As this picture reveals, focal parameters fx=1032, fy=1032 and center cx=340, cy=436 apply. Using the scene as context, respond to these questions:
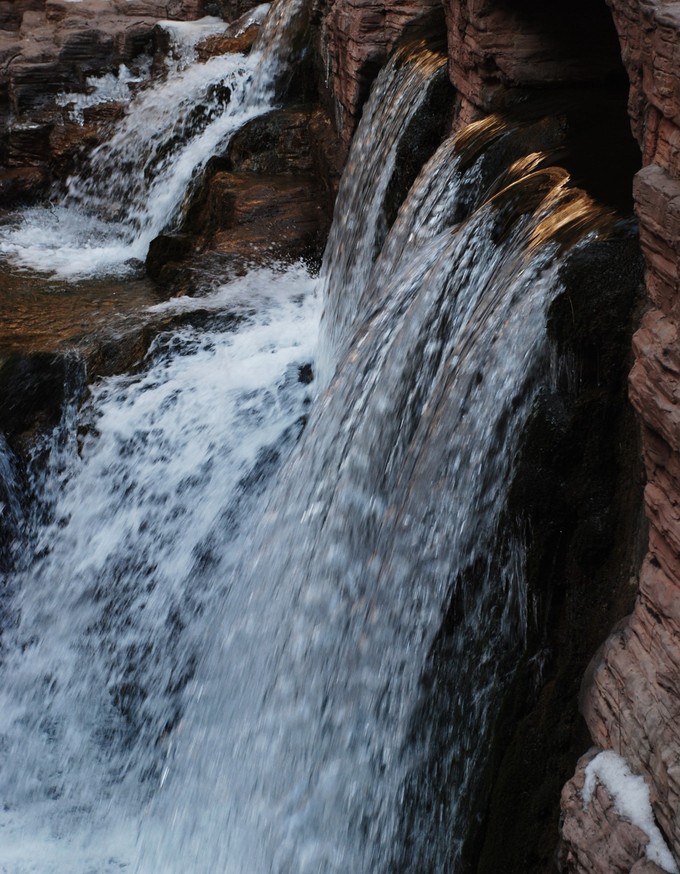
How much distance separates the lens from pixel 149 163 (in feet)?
27.9

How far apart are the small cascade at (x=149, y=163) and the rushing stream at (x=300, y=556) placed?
86.4 inches

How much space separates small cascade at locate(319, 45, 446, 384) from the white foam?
9.94ft

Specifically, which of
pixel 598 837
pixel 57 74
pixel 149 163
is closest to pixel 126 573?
pixel 598 837

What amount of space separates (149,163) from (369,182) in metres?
3.24

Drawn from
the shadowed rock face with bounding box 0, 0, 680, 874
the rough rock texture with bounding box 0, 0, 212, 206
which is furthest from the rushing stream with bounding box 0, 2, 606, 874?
the rough rock texture with bounding box 0, 0, 212, 206

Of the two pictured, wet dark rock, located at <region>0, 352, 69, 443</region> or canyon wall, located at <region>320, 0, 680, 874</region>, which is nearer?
canyon wall, located at <region>320, 0, 680, 874</region>

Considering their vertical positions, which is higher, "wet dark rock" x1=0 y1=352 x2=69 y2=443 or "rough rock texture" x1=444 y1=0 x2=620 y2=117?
"rough rock texture" x1=444 y1=0 x2=620 y2=117

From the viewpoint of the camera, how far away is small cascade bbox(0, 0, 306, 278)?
8.00 meters

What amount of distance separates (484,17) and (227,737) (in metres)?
3.43

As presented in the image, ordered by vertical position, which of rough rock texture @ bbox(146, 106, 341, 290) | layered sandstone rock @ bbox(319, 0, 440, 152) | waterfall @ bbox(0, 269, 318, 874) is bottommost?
waterfall @ bbox(0, 269, 318, 874)

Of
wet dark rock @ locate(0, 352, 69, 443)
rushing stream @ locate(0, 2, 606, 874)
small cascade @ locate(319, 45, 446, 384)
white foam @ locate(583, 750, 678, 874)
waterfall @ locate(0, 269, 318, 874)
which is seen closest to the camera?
white foam @ locate(583, 750, 678, 874)

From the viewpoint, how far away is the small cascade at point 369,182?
564cm

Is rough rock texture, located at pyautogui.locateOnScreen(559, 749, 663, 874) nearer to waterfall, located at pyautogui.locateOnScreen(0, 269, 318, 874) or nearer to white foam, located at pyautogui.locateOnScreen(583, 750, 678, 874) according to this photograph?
white foam, located at pyautogui.locateOnScreen(583, 750, 678, 874)

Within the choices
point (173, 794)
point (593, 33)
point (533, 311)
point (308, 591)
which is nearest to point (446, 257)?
point (533, 311)
